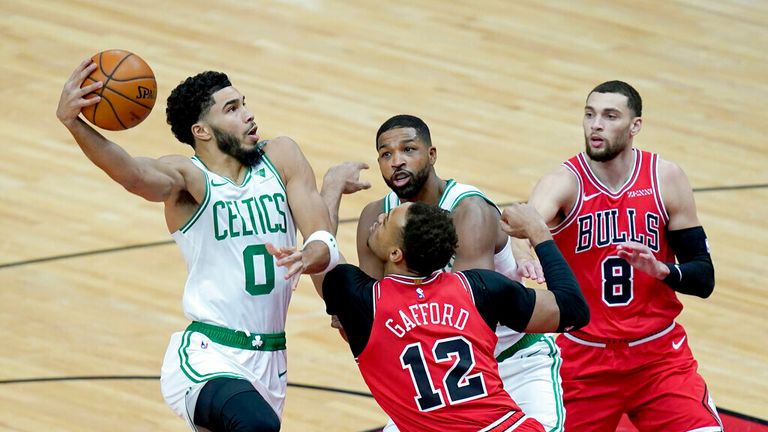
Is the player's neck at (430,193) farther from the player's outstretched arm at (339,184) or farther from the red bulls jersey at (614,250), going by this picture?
the red bulls jersey at (614,250)

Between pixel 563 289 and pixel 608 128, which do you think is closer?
pixel 563 289

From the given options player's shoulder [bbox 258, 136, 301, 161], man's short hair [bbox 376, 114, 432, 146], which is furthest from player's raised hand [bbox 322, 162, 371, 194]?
man's short hair [bbox 376, 114, 432, 146]

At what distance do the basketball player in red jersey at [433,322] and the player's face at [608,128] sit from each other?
4.76 feet

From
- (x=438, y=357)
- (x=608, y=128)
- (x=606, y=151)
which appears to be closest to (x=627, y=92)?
(x=608, y=128)

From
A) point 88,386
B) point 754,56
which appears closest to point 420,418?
point 88,386

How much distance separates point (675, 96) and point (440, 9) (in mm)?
2938

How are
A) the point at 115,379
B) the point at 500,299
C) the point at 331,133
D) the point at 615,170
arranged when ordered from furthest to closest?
the point at 331,133 < the point at 115,379 < the point at 615,170 < the point at 500,299

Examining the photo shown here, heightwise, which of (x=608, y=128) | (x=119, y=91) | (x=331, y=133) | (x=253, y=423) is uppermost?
(x=608, y=128)

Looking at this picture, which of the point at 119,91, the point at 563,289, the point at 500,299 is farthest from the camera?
the point at 119,91

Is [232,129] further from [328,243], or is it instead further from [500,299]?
[500,299]

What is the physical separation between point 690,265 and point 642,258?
0.50 meters

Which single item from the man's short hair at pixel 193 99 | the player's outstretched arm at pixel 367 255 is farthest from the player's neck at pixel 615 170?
A: the man's short hair at pixel 193 99

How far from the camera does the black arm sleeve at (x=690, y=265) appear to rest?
294 inches

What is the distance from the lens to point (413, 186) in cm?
698
